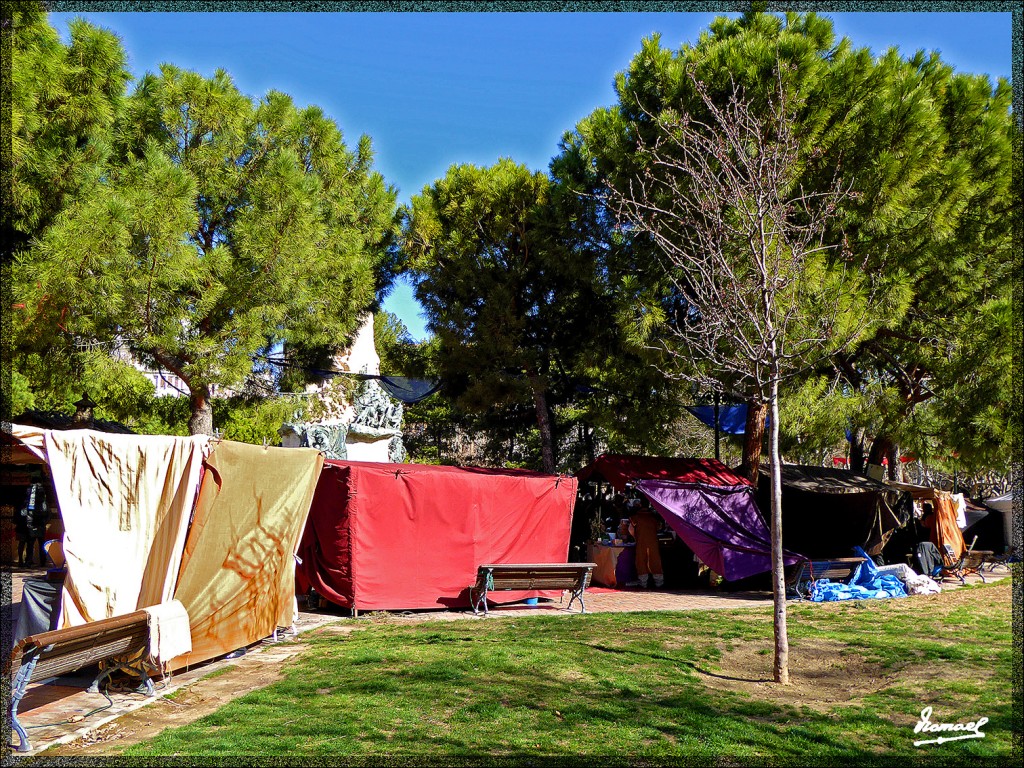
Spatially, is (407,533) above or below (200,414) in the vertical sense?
below

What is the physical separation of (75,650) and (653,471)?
12.2 m

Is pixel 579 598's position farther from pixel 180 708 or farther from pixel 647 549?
pixel 180 708

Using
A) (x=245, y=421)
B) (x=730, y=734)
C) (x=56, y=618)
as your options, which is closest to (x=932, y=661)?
(x=730, y=734)

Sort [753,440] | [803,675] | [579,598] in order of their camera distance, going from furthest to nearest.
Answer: [753,440] < [579,598] < [803,675]

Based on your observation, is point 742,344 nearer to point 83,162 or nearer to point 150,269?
point 150,269

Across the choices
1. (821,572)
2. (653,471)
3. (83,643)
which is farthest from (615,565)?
(83,643)

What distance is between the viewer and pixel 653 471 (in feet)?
54.7

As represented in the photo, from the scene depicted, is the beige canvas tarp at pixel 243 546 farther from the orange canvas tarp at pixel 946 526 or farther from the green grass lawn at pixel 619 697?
the orange canvas tarp at pixel 946 526

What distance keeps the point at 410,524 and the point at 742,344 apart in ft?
19.1

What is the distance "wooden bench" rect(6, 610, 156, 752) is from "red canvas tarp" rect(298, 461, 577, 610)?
471cm

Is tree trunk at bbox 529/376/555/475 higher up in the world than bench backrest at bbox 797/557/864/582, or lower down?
higher up

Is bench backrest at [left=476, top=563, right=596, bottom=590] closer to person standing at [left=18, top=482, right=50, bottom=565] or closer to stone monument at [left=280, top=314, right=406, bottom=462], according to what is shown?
stone monument at [left=280, top=314, right=406, bottom=462]
